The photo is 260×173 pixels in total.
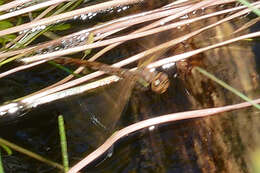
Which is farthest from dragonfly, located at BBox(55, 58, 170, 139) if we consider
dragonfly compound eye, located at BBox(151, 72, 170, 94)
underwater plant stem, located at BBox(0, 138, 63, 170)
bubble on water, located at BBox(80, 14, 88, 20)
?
bubble on water, located at BBox(80, 14, 88, 20)

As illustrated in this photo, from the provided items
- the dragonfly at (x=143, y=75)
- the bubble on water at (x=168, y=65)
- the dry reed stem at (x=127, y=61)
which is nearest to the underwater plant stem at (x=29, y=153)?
the dry reed stem at (x=127, y=61)

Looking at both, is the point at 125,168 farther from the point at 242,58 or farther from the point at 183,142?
the point at 242,58

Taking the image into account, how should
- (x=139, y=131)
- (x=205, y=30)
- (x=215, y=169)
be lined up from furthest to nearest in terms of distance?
(x=205, y=30) → (x=139, y=131) → (x=215, y=169)

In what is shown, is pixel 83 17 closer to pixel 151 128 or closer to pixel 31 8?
pixel 31 8

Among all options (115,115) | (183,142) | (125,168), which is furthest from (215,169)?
(115,115)

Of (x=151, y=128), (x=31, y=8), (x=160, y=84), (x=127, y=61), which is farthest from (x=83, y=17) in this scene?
(x=151, y=128)

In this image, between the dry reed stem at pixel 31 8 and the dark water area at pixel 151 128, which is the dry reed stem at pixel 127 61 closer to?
the dark water area at pixel 151 128
